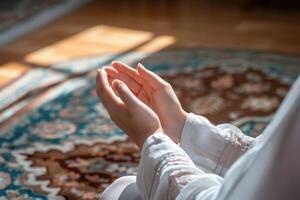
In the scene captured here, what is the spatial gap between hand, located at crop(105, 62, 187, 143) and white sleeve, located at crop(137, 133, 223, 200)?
0.52ft

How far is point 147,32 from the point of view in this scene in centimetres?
268

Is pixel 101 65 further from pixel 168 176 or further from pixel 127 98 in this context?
pixel 168 176

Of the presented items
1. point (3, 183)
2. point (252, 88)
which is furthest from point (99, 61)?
point (3, 183)

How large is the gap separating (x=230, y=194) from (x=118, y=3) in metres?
2.56

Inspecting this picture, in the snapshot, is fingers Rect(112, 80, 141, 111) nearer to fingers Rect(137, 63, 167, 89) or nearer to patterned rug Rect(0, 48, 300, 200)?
fingers Rect(137, 63, 167, 89)

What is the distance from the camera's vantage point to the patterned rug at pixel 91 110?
150 cm

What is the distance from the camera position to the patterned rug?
4.93 feet

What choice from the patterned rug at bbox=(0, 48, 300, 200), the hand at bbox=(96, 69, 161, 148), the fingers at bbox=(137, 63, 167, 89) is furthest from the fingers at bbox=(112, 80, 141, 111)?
the patterned rug at bbox=(0, 48, 300, 200)

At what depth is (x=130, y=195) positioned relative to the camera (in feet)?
3.23

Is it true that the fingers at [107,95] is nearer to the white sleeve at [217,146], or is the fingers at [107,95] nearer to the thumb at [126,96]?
the thumb at [126,96]

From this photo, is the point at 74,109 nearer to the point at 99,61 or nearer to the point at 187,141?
the point at 99,61

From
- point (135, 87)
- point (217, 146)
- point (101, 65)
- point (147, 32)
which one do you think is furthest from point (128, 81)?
point (147, 32)

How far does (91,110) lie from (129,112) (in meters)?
0.91

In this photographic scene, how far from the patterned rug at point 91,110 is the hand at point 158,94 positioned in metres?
0.38
